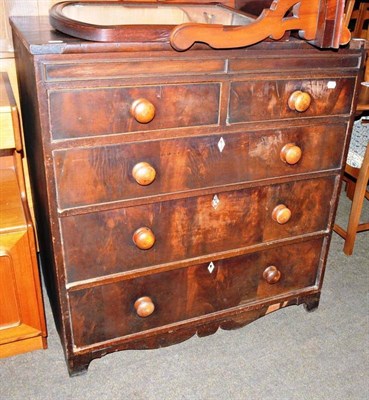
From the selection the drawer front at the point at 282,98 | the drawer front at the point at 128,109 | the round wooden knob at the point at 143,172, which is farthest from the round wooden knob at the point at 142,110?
the drawer front at the point at 282,98

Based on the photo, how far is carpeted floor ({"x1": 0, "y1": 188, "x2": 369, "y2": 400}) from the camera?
1558 mm

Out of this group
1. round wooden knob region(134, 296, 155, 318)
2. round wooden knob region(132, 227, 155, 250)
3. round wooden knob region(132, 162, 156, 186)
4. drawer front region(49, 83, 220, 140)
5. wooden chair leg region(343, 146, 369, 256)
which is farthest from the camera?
wooden chair leg region(343, 146, 369, 256)

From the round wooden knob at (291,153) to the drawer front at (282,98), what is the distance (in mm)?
98

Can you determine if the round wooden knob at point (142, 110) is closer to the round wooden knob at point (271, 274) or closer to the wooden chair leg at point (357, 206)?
the round wooden knob at point (271, 274)

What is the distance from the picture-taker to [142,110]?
1203 millimetres

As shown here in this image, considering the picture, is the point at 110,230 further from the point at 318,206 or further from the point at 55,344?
the point at 318,206

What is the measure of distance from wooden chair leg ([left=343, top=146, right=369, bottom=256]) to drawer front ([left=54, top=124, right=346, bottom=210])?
63cm

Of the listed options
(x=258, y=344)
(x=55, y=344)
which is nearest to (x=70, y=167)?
(x=55, y=344)

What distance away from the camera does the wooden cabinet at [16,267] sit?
4.79ft

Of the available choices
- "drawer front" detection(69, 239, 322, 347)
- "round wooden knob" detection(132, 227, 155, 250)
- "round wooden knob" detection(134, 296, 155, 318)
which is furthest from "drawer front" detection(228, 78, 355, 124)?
"round wooden knob" detection(134, 296, 155, 318)

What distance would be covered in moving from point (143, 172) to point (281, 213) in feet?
1.78

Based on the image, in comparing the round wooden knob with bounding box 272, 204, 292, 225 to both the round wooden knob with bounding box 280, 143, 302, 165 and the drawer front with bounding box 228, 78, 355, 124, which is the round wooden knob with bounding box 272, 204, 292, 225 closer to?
the round wooden knob with bounding box 280, 143, 302, 165

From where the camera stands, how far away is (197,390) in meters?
1.57

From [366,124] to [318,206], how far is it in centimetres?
91
